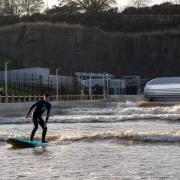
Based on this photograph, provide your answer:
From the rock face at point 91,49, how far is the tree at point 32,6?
32.6ft

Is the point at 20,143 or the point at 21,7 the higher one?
the point at 21,7

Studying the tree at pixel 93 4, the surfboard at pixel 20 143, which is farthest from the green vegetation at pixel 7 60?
the surfboard at pixel 20 143

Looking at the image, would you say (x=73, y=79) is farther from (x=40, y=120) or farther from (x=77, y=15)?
(x=40, y=120)

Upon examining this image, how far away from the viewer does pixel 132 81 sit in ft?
251

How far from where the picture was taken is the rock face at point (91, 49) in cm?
8700

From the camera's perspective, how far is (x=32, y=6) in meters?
104

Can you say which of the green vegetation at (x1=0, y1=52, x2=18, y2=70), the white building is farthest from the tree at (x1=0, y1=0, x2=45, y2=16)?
the white building

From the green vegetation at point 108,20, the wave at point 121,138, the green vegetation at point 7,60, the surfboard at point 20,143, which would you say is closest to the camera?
the surfboard at point 20,143

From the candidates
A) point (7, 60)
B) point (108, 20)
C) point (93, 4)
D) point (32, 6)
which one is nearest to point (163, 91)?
point (7, 60)

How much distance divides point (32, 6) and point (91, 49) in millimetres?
21764

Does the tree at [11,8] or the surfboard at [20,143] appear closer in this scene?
the surfboard at [20,143]

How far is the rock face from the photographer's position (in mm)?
87000

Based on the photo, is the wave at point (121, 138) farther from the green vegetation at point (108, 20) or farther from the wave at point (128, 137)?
the green vegetation at point (108, 20)

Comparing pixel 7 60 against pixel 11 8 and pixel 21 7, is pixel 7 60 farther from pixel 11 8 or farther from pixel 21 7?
pixel 21 7
